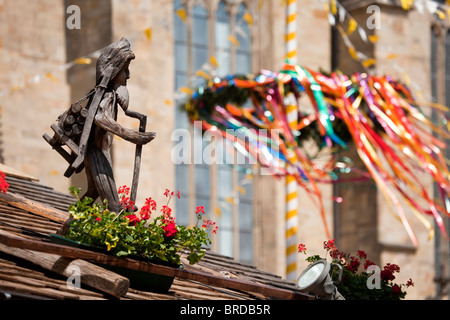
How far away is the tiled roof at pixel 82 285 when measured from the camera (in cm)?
823

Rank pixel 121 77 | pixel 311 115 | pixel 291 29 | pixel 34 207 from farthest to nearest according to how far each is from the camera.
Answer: pixel 311 115, pixel 291 29, pixel 34 207, pixel 121 77

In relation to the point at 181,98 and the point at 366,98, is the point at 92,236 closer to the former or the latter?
the point at 366,98

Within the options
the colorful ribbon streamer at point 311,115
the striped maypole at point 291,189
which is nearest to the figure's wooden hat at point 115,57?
the striped maypole at point 291,189

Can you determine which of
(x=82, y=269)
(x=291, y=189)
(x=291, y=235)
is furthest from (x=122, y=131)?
(x=291, y=189)

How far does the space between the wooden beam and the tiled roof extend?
4cm

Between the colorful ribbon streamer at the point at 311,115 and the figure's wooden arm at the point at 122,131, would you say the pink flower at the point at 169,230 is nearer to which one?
the figure's wooden arm at the point at 122,131

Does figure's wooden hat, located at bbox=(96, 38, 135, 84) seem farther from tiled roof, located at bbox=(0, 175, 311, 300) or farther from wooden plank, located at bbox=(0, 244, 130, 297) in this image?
wooden plank, located at bbox=(0, 244, 130, 297)

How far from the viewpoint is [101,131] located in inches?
375

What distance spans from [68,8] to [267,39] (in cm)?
425

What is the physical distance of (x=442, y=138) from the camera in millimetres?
28031

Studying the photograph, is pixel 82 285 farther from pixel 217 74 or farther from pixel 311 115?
pixel 217 74

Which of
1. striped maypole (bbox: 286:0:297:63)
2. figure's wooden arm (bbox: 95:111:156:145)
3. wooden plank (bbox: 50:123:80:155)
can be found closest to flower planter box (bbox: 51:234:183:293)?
wooden plank (bbox: 50:123:80:155)

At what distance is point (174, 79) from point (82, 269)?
53.8ft

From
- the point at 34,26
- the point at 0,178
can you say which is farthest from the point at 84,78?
the point at 0,178
